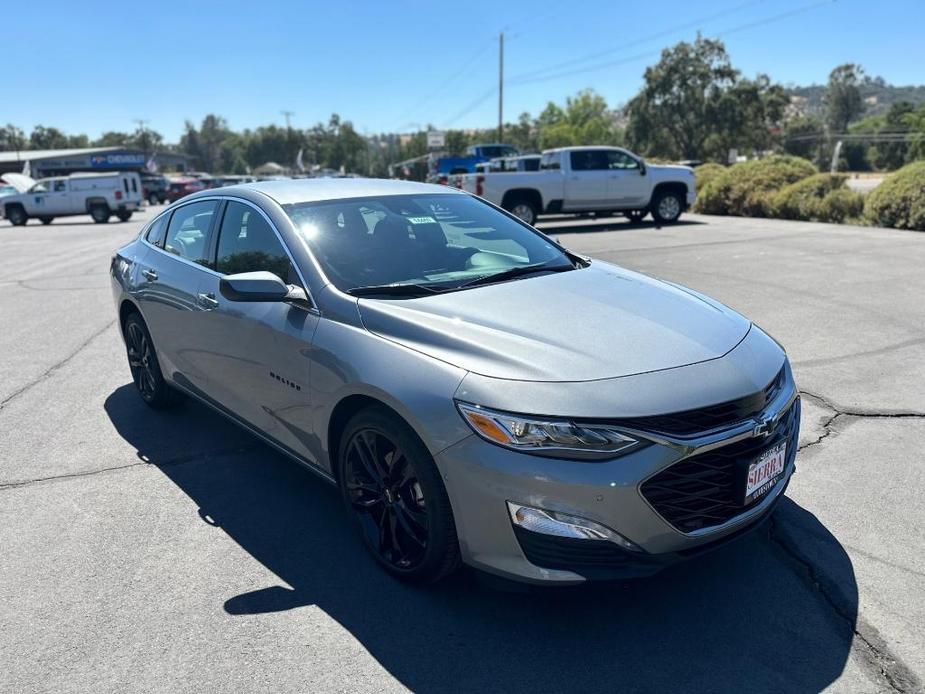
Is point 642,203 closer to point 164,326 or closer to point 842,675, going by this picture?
point 164,326

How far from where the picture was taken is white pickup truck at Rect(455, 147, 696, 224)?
17.6 metres

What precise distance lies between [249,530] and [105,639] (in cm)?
92

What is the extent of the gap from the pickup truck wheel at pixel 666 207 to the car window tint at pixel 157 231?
15331 millimetres

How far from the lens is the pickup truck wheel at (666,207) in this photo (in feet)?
61.1

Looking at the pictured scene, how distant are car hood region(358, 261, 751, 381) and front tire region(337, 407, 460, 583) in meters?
0.38

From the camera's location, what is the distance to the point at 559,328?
2.99 metres

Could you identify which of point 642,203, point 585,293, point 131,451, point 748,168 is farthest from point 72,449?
point 748,168

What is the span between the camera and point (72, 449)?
4.69 meters

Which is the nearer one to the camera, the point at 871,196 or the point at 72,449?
the point at 72,449

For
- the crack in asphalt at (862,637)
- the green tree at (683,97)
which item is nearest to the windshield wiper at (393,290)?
the crack in asphalt at (862,637)

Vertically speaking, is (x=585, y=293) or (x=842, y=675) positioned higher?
(x=585, y=293)

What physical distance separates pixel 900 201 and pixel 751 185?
5.17 meters

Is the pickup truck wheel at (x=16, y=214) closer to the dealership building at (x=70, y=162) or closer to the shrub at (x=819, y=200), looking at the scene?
the shrub at (x=819, y=200)

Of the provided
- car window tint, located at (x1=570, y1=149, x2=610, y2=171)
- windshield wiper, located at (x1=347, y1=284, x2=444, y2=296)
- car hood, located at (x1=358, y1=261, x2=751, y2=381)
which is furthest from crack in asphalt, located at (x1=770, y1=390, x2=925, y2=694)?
car window tint, located at (x1=570, y1=149, x2=610, y2=171)
